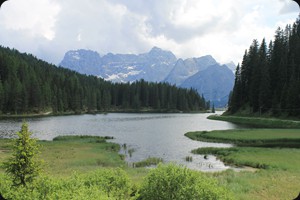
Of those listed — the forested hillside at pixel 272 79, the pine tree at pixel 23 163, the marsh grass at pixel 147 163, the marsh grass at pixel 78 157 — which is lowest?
the marsh grass at pixel 147 163

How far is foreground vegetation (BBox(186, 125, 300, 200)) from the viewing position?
23.3m

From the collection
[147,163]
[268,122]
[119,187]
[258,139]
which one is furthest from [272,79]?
[119,187]

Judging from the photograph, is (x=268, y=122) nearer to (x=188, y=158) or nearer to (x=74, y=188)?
(x=188, y=158)

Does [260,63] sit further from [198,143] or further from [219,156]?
[219,156]

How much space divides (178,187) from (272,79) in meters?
118

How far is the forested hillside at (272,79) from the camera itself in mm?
104438

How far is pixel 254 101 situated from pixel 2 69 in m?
128

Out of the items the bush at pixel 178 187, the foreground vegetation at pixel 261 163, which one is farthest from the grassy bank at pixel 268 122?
the bush at pixel 178 187

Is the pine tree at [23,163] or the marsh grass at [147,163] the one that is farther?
the marsh grass at [147,163]

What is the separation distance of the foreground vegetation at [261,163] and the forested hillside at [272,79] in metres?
41.6

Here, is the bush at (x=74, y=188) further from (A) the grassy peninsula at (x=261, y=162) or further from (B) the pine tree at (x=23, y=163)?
(A) the grassy peninsula at (x=261, y=162)

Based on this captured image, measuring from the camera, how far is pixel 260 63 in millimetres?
125375

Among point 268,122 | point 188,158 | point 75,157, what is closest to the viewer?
point 75,157

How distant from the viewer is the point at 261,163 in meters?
39.1
